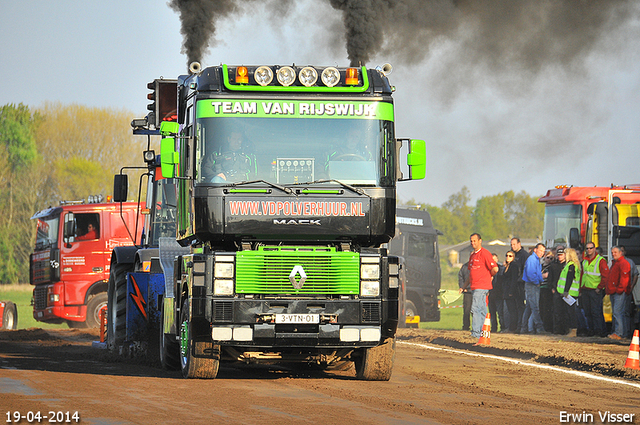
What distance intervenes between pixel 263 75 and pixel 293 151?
1.00 metres

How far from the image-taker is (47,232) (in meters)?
24.4

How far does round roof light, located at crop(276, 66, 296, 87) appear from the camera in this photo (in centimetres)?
1073

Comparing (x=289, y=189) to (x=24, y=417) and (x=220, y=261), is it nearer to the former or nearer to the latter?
(x=220, y=261)

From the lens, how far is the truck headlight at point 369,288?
1041cm

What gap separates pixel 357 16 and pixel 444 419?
11.4 metres

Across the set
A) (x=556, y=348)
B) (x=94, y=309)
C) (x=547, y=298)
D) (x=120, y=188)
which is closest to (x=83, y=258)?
(x=94, y=309)

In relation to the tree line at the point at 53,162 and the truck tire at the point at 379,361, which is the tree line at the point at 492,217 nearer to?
the tree line at the point at 53,162

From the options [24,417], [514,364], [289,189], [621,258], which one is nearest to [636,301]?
[621,258]

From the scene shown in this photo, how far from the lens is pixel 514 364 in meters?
14.3

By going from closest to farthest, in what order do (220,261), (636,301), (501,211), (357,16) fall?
(220,261), (357,16), (636,301), (501,211)

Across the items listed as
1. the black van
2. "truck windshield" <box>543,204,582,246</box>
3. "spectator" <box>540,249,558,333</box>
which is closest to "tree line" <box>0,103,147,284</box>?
the black van

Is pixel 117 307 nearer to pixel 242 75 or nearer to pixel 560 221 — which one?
pixel 242 75

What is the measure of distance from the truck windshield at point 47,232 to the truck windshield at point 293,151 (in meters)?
14.2

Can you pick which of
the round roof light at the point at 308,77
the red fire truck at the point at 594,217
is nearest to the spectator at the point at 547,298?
the red fire truck at the point at 594,217
